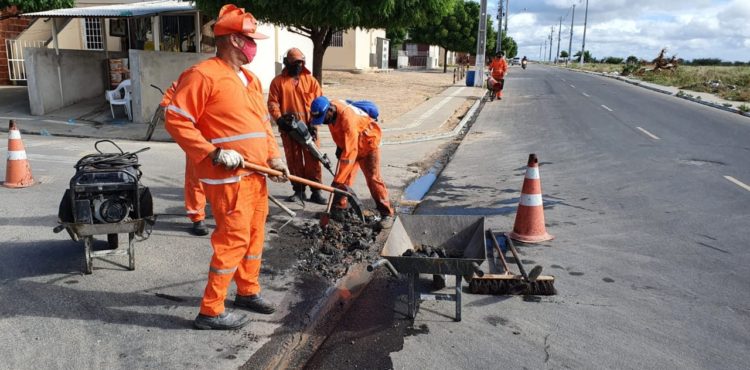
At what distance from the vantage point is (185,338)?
3.46 meters

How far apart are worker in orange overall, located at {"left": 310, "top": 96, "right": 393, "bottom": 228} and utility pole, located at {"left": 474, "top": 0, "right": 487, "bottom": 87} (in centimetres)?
2297

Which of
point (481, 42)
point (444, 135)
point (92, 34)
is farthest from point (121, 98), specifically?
point (481, 42)

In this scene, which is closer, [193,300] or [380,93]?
[193,300]

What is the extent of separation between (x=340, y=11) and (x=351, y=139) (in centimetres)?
630

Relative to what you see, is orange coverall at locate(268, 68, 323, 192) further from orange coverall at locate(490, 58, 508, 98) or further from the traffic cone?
orange coverall at locate(490, 58, 508, 98)

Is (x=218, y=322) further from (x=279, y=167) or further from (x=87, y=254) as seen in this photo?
(x=87, y=254)

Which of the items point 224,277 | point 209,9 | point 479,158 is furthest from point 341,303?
point 209,9

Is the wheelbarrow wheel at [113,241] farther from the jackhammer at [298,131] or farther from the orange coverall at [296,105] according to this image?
the orange coverall at [296,105]

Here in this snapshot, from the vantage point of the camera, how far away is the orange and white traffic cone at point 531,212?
5.49 m

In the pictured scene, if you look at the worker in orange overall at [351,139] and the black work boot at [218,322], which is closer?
the black work boot at [218,322]

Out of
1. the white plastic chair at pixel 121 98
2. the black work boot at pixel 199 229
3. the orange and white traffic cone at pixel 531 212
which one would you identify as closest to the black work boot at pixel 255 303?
the black work boot at pixel 199 229

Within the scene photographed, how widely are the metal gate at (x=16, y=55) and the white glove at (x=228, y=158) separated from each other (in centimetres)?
1904

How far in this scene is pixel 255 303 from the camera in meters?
3.82

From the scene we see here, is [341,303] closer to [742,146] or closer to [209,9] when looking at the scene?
[209,9]
